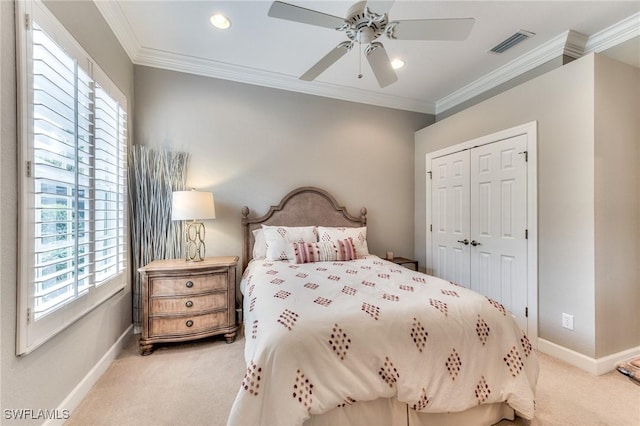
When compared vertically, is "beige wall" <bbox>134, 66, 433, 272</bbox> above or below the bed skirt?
above

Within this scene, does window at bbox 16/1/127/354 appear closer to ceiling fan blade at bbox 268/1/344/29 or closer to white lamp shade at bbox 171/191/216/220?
white lamp shade at bbox 171/191/216/220

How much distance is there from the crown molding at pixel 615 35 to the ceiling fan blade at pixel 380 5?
2440mm

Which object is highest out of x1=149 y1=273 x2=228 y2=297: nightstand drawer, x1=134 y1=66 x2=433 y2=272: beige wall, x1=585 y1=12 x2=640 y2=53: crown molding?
x1=585 y1=12 x2=640 y2=53: crown molding

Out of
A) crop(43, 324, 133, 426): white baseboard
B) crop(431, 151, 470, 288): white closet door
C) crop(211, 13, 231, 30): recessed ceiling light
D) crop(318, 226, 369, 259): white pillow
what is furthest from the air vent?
crop(43, 324, 133, 426): white baseboard

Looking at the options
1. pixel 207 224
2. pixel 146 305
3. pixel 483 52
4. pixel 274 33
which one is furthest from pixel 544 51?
pixel 146 305

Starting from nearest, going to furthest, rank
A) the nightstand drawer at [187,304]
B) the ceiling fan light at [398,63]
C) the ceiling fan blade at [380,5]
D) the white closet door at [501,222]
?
the ceiling fan blade at [380,5] < the nightstand drawer at [187,304] < the white closet door at [501,222] < the ceiling fan light at [398,63]

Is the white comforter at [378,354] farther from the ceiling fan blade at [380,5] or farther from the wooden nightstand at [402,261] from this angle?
the wooden nightstand at [402,261]

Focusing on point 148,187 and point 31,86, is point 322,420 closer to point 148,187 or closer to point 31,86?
point 31,86

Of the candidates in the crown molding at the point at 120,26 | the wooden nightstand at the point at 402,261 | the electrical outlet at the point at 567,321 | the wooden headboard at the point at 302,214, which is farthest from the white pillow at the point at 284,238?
the electrical outlet at the point at 567,321

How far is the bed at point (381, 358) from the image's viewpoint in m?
1.22

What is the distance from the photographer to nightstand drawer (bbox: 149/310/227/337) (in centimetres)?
239

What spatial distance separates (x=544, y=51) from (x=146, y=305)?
180 inches

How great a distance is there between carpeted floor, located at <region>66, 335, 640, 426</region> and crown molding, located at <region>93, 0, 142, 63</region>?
2854 mm

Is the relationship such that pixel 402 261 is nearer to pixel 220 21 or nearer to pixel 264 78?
pixel 264 78
